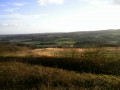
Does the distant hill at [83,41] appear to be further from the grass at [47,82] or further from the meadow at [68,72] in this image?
the grass at [47,82]

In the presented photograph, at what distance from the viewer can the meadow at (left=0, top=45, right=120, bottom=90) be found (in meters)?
3.91

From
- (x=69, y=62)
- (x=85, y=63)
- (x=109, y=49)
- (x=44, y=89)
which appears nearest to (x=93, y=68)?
(x=85, y=63)

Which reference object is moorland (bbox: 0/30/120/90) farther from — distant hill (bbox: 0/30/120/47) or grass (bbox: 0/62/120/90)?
distant hill (bbox: 0/30/120/47)

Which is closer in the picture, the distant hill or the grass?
the grass

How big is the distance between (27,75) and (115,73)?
4.80 m

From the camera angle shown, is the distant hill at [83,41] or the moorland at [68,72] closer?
the moorland at [68,72]

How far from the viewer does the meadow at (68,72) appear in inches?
154

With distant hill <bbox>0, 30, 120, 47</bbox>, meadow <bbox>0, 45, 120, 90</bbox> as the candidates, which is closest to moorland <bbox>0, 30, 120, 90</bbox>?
meadow <bbox>0, 45, 120, 90</bbox>

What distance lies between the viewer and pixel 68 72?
5355 mm

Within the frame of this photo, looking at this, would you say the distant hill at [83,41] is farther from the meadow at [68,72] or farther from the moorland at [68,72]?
the meadow at [68,72]

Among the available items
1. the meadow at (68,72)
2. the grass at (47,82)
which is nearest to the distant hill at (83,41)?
the meadow at (68,72)

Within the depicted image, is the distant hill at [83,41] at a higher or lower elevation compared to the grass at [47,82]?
higher

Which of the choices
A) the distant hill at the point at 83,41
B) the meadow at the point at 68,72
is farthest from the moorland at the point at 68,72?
the distant hill at the point at 83,41

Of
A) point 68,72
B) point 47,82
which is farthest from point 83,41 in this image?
point 47,82
